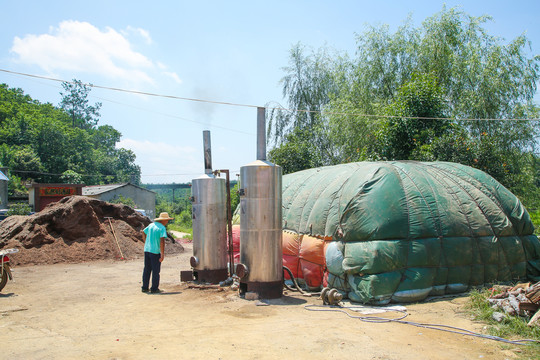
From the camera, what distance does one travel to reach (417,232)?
846cm

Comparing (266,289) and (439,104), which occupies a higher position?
(439,104)

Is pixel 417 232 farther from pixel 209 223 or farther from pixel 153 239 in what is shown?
pixel 153 239

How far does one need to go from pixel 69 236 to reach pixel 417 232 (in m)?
14.0

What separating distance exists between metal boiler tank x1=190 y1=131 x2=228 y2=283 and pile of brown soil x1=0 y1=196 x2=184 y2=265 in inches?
303

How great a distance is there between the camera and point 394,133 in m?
15.9

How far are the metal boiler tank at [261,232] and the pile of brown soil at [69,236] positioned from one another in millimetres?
9933

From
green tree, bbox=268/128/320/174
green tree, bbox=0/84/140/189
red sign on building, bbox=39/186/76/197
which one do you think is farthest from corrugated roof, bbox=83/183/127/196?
→ green tree, bbox=268/128/320/174

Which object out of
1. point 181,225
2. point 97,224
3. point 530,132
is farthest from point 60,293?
point 181,225

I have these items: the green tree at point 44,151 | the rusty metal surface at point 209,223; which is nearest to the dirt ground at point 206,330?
the rusty metal surface at point 209,223

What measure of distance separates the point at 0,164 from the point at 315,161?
115 feet

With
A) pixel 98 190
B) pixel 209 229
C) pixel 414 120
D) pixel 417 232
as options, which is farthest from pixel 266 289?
pixel 98 190

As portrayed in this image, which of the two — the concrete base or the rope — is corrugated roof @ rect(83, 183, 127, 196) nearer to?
the concrete base

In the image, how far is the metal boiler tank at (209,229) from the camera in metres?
10.5

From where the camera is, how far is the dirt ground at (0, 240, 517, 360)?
5504mm
